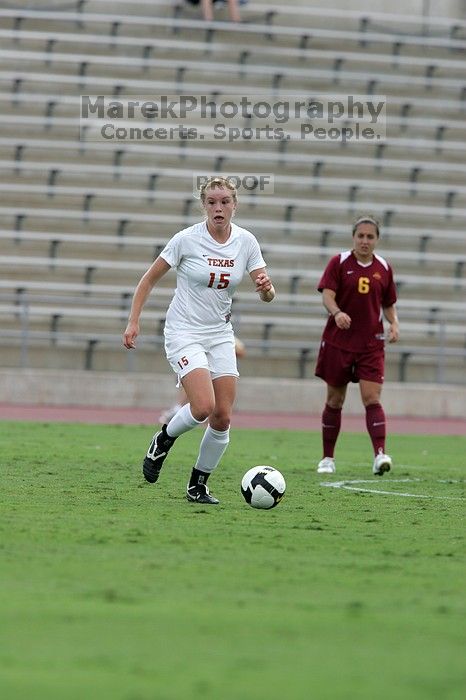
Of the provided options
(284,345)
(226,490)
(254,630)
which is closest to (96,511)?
(226,490)

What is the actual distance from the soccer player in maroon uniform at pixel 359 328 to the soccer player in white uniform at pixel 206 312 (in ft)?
9.44

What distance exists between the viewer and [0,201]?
23500 millimetres

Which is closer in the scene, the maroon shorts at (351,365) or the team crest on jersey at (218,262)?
the team crest on jersey at (218,262)

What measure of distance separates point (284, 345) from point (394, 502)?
1229 centimetres

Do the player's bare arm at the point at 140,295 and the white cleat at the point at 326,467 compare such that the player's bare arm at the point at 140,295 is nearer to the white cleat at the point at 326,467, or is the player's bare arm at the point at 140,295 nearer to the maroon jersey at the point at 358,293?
the maroon jersey at the point at 358,293

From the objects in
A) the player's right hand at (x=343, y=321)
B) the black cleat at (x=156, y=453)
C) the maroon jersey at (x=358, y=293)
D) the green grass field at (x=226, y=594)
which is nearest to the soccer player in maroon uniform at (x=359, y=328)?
the maroon jersey at (x=358, y=293)

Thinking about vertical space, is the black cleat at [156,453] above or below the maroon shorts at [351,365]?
below

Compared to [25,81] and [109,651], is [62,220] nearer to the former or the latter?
[25,81]

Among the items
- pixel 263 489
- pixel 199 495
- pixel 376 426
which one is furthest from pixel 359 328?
pixel 263 489

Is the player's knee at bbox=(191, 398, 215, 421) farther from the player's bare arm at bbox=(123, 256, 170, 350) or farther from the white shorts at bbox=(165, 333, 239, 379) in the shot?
the player's bare arm at bbox=(123, 256, 170, 350)

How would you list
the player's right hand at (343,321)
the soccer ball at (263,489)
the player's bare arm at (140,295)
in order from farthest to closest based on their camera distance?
the player's right hand at (343,321) → the player's bare arm at (140,295) → the soccer ball at (263,489)

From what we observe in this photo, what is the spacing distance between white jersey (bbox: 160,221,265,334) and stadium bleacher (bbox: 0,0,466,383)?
1187 cm

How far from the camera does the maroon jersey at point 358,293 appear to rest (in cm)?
1142

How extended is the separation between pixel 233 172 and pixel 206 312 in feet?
53.6
